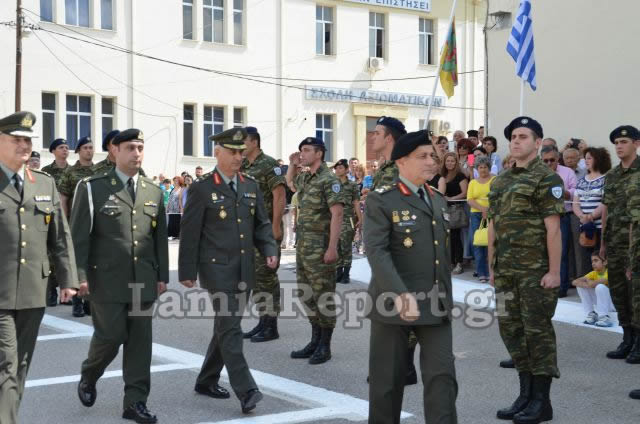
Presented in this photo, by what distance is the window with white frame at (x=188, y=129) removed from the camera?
3291 centimetres

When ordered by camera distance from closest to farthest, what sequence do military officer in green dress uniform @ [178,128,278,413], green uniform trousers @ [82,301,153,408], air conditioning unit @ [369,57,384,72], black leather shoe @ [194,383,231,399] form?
1. green uniform trousers @ [82,301,153,408]
2. military officer in green dress uniform @ [178,128,278,413]
3. black leather shoe @ [194,383,231,399]
4. air conditioning unit @ [369,57,384,72]

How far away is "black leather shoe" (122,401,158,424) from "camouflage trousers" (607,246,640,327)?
4795mm

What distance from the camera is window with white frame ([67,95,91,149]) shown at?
30.4 metres

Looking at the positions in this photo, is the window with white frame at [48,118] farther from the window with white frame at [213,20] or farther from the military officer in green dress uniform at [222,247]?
the military officer in green dress uniform at [222,247]

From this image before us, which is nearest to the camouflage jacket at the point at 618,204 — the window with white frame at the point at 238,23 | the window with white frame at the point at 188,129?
the window with white frame at the point at 188,129

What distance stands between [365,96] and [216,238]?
30107mm

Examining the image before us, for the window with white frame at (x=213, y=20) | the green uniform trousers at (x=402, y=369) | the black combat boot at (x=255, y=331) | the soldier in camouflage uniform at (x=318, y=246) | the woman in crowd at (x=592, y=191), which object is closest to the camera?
the green uniform trousers at (x=402, y=369)

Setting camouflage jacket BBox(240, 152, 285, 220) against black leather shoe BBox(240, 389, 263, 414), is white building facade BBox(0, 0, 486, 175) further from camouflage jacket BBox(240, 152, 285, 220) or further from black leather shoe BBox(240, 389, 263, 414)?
black leather shoe BBox(240, 389, 263, 414)

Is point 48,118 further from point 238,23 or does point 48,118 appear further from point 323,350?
point 323,350

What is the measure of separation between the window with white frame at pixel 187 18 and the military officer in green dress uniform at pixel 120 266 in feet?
87.7

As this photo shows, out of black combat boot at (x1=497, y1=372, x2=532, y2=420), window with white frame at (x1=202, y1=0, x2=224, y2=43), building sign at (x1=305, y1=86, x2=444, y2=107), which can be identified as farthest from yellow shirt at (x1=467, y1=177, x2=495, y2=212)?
building sign at (x1=305, y1=86, x2=444, y2=107)

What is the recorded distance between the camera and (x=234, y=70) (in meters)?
33.7

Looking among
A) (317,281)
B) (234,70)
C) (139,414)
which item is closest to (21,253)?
(139,414)

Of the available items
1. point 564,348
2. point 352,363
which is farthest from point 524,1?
point 352,363
